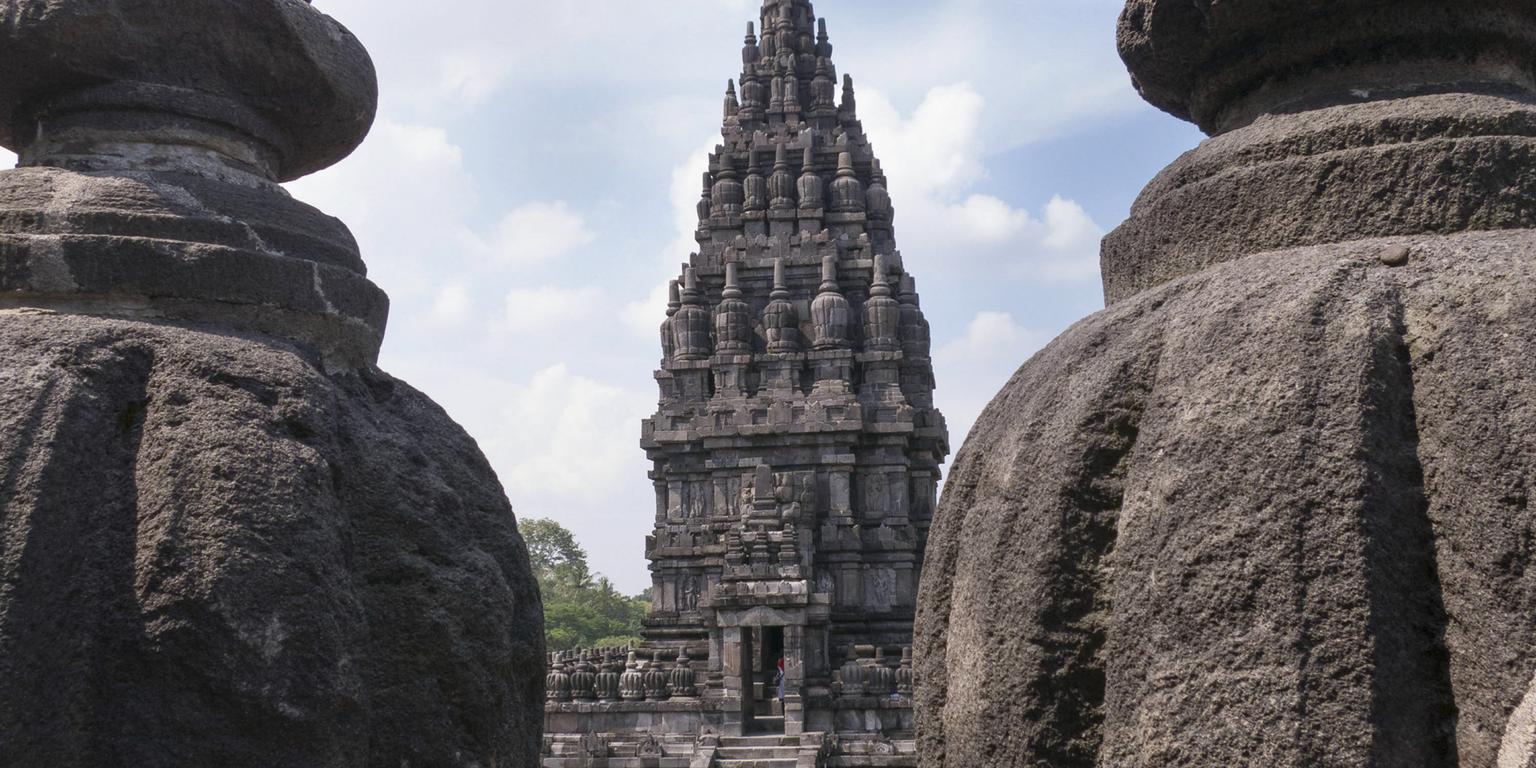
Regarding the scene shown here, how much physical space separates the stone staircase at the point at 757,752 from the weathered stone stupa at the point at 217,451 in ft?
53.9

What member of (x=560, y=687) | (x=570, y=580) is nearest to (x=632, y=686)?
(x=560, y=687)

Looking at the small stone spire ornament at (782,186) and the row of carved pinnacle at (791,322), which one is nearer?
the row of carved pinnacle at (791,322)

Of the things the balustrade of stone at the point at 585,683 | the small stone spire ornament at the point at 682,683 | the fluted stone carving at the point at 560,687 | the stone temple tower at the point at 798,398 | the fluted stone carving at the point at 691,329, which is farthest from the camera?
the fluted stone carving at the point at 691,329

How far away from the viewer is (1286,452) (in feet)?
7.05

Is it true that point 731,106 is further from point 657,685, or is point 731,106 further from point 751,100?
point 657,685

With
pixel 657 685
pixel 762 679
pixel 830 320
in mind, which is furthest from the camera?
pixel 830 320

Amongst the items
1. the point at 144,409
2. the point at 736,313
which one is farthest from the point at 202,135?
the point at 736,313

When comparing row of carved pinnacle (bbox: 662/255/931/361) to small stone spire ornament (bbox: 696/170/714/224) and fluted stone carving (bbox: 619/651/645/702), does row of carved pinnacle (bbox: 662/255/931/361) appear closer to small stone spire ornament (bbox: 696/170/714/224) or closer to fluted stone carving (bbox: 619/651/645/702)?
small stone spire ornament (bbox: 696/170/714/224)

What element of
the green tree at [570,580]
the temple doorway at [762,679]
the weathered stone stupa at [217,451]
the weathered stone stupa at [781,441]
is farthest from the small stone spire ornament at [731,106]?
the green tree at [570,580]

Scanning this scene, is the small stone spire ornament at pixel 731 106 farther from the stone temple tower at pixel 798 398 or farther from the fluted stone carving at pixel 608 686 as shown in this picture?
the fluted stone carving at pixel 608 686

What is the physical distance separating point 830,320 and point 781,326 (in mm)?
928

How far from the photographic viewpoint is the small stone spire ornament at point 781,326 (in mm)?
27141

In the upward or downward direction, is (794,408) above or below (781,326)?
below

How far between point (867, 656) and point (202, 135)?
67.6ft
